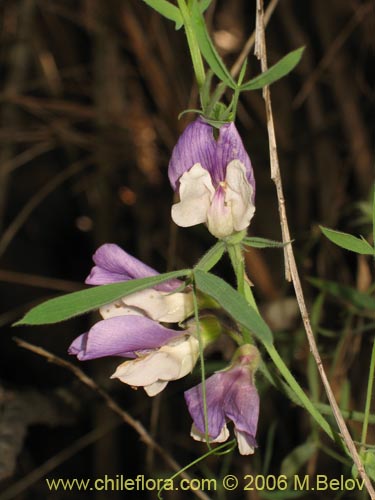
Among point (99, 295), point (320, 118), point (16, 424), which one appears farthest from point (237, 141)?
point (320, 118)

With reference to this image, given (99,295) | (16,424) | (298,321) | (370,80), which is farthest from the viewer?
(370,80)

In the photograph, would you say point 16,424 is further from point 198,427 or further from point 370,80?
point 370,80

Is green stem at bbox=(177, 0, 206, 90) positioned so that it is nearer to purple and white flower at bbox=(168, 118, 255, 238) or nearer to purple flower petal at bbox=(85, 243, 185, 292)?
purple and white flower at bbox=(168, 118, 255, 238)

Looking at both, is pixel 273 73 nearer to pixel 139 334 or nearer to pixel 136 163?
pixel 139 334

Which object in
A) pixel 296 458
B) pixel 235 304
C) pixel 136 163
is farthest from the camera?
→ pixel 136 163

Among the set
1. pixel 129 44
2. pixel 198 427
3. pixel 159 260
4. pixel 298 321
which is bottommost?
pixel 198 427

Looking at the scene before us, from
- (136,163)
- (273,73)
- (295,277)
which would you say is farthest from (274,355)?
(136,163)
